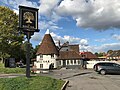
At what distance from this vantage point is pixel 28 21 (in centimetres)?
2014

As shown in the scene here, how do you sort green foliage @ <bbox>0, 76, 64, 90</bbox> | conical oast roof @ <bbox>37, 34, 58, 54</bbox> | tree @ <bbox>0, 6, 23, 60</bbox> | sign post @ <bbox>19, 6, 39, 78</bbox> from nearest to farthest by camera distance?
green foliage @ <bbox>0, 76, 64, 90</bbox> → sign post @ <bbox>19, 6, 39, 78</bbox> → tree @ <bbox>0, 6, 23, 60</bbox> → conical oast roof @ <bbox>37, 34, 58, 54</bbox>

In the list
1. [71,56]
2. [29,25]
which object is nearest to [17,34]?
[71,56]

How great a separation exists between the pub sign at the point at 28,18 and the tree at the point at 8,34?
34249 mm

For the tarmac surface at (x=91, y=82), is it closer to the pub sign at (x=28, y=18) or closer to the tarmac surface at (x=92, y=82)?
the tarmac surface at (x=92, y=82)

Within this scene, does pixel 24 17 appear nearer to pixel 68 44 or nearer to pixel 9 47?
pixel 9 47

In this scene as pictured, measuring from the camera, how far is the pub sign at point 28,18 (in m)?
19.7

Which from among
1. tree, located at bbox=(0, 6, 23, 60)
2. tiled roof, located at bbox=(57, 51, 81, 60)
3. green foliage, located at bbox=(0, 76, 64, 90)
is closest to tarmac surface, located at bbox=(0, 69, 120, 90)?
green foliage, located at bbox=(0, 76, 64, 90)

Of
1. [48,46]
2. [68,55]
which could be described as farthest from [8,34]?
[68,55]

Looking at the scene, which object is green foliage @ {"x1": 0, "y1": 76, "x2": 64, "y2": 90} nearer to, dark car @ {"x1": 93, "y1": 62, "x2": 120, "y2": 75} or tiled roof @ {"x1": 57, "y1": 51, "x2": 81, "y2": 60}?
dark car @ {"x1": 93, "y1": 62, "x2": 120, "y2": 75}

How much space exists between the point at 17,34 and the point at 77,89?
4096 cm

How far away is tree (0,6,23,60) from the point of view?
5362 centimetres

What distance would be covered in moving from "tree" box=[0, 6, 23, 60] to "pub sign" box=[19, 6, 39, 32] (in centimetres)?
3425

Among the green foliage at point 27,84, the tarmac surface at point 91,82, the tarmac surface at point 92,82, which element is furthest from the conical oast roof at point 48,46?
the green foliage at point 27,84

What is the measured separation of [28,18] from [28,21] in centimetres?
26
